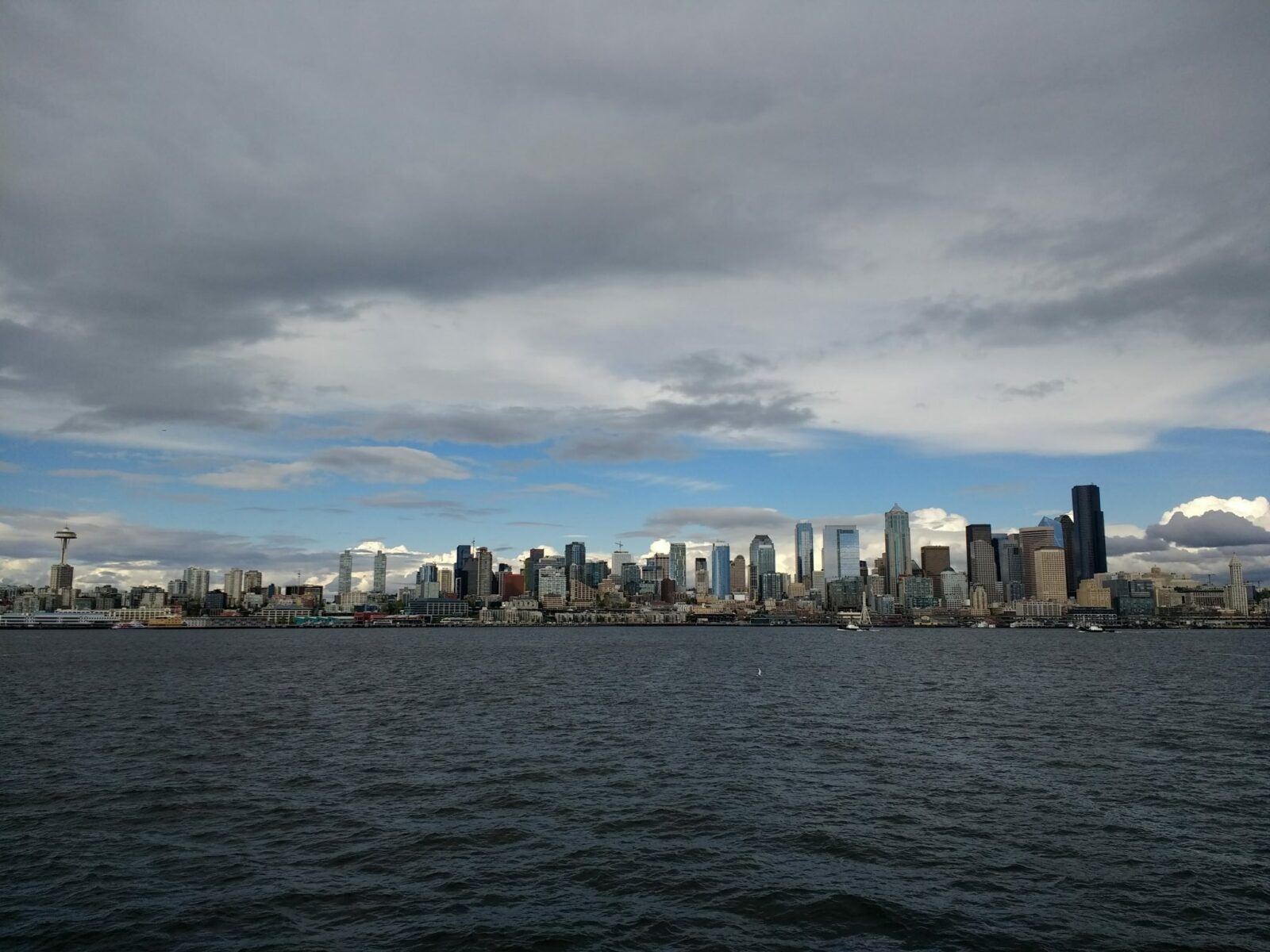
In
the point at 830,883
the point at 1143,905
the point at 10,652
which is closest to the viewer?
the point at 1143,905

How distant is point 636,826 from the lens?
118 ft

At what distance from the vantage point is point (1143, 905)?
27078 millimetres

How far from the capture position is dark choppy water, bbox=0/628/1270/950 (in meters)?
25.7

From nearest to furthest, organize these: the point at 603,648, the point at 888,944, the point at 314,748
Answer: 1. the point at 888,944
2. the point at 314,748
3. the point at 603,648

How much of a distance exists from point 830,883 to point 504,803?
55.4 feet

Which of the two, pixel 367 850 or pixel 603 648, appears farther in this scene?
pixel 603 648

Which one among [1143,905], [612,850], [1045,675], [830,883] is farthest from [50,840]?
[1045,675]

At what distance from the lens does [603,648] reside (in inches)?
7805

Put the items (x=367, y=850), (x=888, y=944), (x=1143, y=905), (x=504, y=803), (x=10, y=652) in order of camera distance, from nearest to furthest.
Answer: (x=888, y=944)
(x=1143, y=905)
(x=367, y=850)
(x=504, y=803)
(x=10, y=652)

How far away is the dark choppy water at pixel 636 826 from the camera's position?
1013 inches

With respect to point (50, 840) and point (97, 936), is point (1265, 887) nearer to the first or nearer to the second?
point (97, 936)

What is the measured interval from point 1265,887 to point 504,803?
3014 centimetres

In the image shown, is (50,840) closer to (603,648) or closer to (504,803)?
(504,803)

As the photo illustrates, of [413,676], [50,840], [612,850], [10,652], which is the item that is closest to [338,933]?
[612,850]
